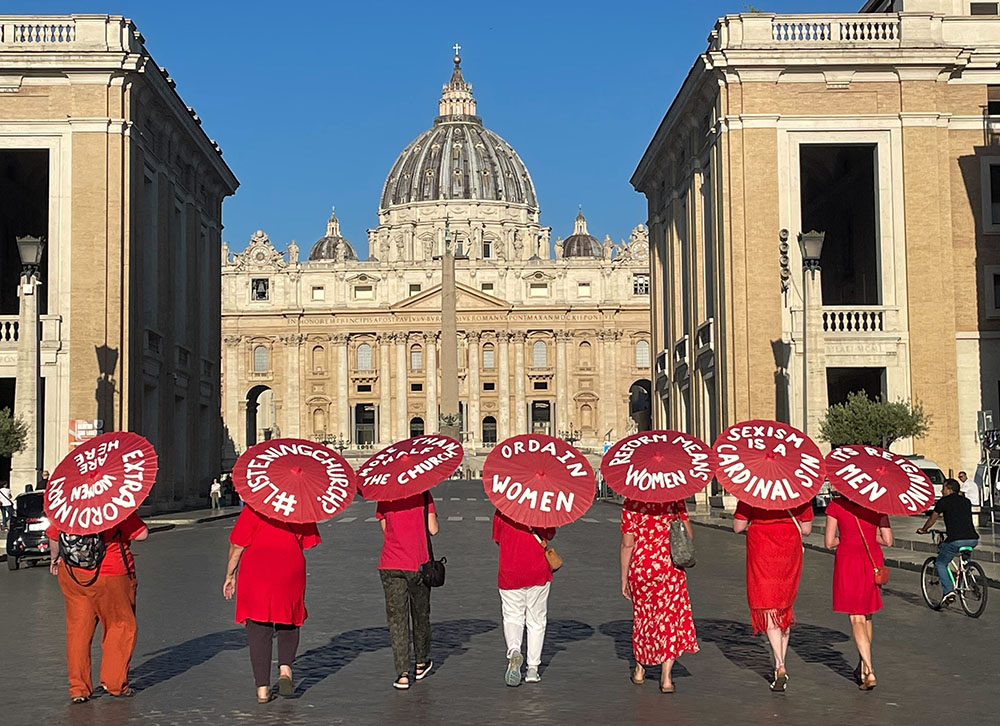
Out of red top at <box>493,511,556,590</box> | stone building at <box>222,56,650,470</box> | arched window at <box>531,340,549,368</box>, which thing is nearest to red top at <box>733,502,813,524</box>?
red top at <box>493,511,556,590</box>

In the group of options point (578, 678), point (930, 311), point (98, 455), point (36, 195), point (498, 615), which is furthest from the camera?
point (36, 195)

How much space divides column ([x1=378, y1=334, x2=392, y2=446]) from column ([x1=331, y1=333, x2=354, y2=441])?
2.89m

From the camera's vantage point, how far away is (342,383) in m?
131

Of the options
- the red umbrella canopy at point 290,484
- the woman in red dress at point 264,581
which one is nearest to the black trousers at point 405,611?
the woman in red dress at point 264,581

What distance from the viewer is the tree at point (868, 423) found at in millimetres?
35281

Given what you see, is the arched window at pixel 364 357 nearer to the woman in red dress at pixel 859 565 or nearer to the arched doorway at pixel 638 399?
the arched doorway at pixel 638 399

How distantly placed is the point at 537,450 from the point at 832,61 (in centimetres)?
3133

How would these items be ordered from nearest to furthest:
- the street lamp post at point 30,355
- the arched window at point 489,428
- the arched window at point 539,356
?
1. the street lamp post at point 30,355
2. the arched window at point 539,356
3. the arched window at point 489,428

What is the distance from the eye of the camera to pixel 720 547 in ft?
90.0

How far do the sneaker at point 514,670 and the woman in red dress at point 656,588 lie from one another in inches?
35.4

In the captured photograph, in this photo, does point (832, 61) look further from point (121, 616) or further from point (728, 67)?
point (121, 616)

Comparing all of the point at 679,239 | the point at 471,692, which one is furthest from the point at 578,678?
the point at 679,239

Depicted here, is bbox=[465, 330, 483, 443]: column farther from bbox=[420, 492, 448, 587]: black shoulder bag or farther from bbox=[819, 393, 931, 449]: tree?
bbox=[420, 492, 448, 587]: black shoulder bag

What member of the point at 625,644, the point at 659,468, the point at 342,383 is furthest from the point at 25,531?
the point at 342,383
